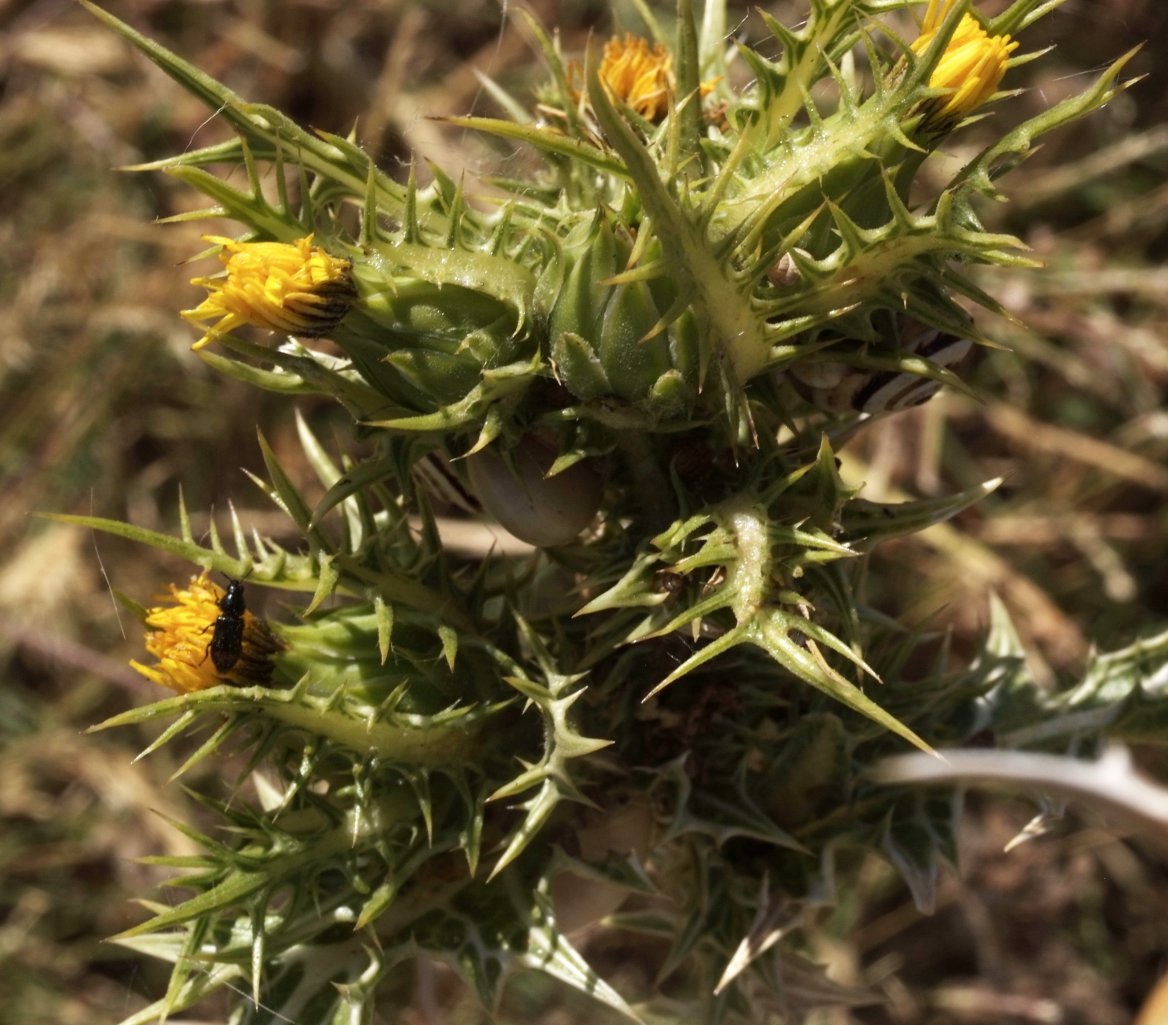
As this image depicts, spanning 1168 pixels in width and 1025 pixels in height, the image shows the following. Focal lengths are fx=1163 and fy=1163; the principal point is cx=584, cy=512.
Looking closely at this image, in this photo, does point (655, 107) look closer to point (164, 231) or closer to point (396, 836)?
point (396, 836)

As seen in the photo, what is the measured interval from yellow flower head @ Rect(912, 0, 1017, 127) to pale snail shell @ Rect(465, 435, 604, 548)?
66 centimetres

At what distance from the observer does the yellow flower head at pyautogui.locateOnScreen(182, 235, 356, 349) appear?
1.39 meters

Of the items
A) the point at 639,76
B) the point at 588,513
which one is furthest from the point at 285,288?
the point at 639,76

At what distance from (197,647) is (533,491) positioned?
511 mm

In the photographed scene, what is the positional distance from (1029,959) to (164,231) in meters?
4.45

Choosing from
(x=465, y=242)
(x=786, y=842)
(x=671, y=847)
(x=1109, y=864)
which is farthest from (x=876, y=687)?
(x=1109, y=864)

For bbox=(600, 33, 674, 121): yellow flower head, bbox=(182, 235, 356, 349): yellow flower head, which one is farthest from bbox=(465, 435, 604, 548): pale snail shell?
bbox=(600, 33, 674, 121): yellow flower head

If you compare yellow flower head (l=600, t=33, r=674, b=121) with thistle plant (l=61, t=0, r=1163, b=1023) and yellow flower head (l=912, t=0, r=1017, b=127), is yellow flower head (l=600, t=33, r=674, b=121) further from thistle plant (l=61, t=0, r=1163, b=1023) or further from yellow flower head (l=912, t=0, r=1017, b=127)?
yellow flower head (l=912, t=0, r=1017, b=127)

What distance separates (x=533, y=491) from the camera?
162 centimetres

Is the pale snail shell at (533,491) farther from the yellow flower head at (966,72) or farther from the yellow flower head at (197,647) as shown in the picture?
the yellow flower head at (966,72)

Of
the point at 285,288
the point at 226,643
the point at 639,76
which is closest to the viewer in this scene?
the point at 285,288

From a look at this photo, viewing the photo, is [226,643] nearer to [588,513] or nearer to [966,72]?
Answer: [588,513]

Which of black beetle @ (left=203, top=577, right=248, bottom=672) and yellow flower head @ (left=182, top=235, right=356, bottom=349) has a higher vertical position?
yellow flower head @ (left=182, top=235, right=356, bottom=349)

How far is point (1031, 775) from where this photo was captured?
1.08m
